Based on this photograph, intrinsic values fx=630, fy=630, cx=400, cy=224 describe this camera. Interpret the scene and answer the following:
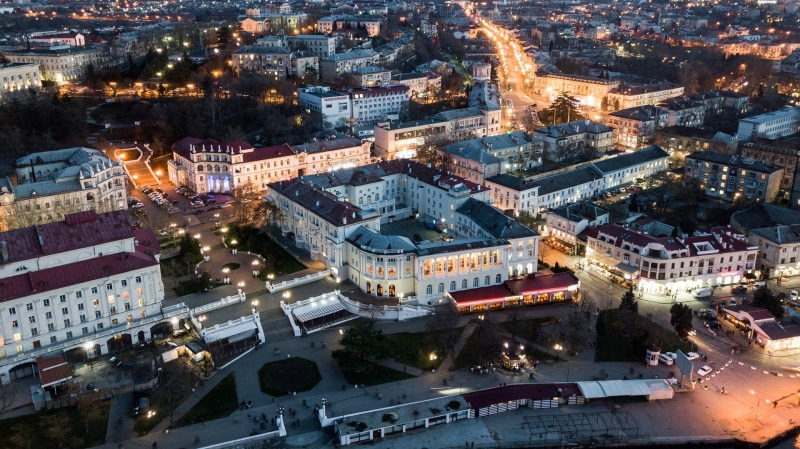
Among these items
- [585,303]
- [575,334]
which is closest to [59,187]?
[575,334]

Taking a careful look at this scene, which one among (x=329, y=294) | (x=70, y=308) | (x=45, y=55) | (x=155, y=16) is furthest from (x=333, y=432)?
(x=155, y=16)

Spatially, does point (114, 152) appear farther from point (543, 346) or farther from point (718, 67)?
point (718, 67)

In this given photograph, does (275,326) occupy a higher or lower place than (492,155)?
lower

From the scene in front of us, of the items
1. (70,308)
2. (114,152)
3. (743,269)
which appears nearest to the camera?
(70,308)

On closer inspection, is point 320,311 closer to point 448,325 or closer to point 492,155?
point 448,325

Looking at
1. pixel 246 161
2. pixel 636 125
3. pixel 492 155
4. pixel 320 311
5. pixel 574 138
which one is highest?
pixel 246 161

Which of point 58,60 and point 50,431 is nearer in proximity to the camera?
point 50,431
